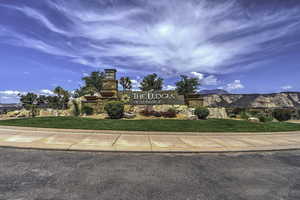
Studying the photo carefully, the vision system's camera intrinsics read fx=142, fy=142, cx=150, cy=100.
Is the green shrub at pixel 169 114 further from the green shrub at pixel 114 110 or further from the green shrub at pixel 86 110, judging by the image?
the green shrub at pixel 86 110

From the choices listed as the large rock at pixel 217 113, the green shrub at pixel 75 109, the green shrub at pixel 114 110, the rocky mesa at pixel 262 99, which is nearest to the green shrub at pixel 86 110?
the green shrub at pixel 75 109

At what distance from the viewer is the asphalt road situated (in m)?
2.63

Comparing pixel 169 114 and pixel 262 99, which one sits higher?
pixel 262 99

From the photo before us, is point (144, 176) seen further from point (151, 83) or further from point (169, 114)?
point (151, 83)

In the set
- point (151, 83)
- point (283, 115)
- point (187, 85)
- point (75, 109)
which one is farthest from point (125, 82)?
point (283, 115)

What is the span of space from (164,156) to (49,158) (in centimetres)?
349

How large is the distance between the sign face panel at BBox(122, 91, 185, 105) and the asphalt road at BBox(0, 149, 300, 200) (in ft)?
38.0

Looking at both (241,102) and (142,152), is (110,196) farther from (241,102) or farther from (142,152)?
(241,102)

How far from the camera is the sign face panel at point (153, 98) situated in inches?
640

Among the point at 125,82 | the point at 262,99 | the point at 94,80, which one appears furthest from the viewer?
the point at 125,82

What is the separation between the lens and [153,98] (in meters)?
16.4

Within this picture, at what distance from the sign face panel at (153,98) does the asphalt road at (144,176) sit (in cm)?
1158

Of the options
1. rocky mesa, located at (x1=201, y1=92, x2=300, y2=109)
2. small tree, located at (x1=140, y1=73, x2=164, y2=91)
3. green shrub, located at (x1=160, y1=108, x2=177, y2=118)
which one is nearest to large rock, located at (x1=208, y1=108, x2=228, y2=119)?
green shrub, located at (x1=160, y1=108, x2=177, y2=118)

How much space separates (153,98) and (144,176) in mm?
13245
